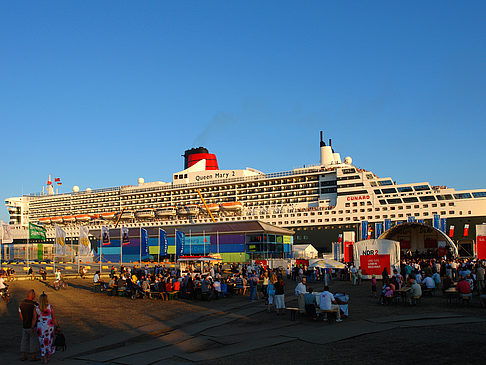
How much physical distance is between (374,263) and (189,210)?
53.6 meters

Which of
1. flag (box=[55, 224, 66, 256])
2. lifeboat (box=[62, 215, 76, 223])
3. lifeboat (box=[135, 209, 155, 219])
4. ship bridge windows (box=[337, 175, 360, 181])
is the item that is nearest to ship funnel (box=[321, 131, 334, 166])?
ship bridge windows (box=[337, 175, 360, 181])

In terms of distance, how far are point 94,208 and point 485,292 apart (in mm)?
88276

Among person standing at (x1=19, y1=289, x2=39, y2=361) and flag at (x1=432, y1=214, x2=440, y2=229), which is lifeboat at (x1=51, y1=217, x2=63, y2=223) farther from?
person standing at (x1=19, y1=289, x2=39, y2=361)

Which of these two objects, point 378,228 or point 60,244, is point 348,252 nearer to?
point 378,228

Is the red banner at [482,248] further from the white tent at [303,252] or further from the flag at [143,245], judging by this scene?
the flag at [143,245]

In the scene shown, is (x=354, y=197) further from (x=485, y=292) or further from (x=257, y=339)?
(x=257, y=339)

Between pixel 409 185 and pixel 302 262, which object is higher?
pixel 409 185

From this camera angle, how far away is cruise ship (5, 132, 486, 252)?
56.5 metres

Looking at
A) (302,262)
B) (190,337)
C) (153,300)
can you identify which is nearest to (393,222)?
(302,262)

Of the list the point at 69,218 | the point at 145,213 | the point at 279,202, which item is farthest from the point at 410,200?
the point at 69,218

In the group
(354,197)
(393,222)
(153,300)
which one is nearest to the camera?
(153,300)

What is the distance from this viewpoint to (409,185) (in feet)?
191

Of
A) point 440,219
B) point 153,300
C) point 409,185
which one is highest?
point 409,185

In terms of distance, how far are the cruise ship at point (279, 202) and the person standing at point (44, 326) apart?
49682 mm
